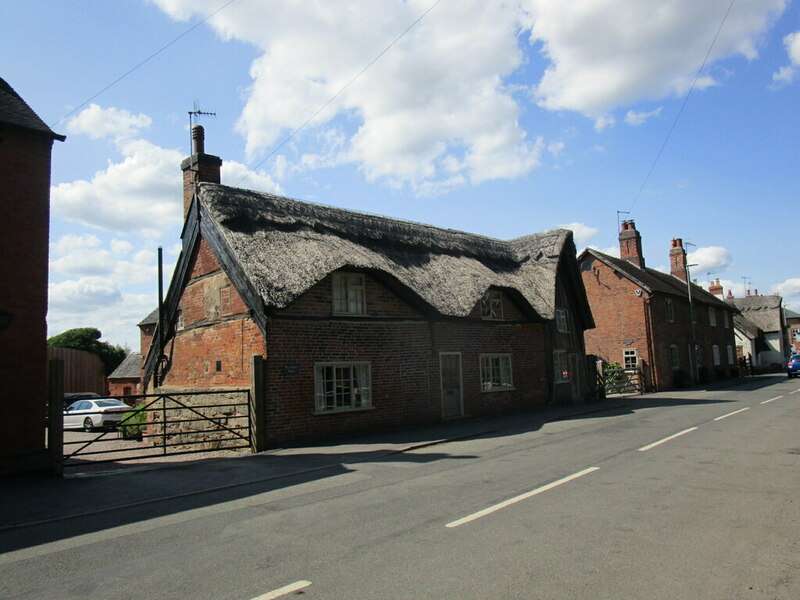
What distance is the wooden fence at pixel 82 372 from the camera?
42719 mm

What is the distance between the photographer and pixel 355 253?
16.1 meters

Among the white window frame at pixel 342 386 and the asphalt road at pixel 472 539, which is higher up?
the white window frame at pixel 342 386

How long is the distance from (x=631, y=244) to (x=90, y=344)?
47.2 m

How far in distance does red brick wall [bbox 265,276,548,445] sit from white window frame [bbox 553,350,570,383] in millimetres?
A: 2648

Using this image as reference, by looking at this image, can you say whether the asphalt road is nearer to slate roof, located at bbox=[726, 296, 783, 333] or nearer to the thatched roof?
the thatched roof

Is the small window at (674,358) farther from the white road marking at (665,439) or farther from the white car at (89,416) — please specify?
the white car at (89,416)

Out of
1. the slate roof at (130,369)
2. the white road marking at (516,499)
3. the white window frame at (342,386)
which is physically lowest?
the white road marking at (516,499)

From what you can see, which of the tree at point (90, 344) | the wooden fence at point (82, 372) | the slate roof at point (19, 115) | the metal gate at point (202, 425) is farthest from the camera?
the tree at point (90, 344)

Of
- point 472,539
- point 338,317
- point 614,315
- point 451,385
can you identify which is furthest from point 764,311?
point 472,539

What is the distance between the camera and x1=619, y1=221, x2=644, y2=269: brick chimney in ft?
126

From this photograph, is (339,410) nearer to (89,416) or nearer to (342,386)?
(342,386)

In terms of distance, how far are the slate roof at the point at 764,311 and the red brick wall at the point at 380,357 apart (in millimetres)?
64850

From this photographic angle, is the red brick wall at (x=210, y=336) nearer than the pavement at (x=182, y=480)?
No

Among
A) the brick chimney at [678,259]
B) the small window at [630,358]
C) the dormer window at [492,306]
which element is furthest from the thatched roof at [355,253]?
the brick chimney at [678,259]
